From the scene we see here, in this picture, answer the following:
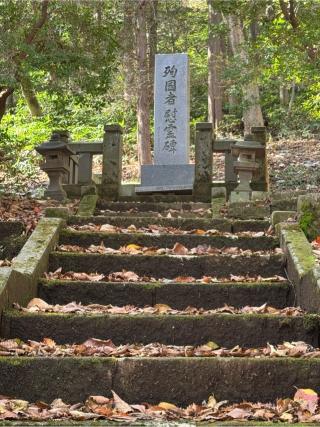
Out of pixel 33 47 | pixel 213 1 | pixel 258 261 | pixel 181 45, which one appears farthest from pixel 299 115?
pixel 258 261

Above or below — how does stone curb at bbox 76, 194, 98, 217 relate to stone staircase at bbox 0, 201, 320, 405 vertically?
above

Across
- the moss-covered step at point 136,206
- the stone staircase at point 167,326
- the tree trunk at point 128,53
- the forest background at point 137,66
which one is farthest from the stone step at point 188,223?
the tree trunk at point 128,53

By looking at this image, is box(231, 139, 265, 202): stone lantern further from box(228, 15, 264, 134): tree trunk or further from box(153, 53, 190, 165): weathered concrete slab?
box(228, 15, 264, 134): tree trunk

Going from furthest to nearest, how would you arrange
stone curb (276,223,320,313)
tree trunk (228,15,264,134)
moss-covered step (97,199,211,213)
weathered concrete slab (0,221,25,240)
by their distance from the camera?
tree trunk (228,15,264,134) < moss-covered step (97,199,211,213) < weathered concrete slab (0,221,25,240) < stone curb (276,223,320,313)

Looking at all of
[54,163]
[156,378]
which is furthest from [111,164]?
[156,378]

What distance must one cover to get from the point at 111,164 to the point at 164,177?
1.74m

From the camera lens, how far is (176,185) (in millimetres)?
11789

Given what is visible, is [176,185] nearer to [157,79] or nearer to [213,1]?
[157,79]

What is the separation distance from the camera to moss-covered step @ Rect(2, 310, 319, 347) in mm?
4367

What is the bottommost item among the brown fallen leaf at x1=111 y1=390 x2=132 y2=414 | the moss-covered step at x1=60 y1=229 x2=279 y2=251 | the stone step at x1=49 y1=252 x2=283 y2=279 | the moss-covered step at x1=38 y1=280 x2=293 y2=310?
the brown fallen leaf at x1=111 y1=390 x2=132 y2=414

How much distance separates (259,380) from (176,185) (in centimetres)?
822

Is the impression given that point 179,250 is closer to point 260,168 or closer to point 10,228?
point 10,228

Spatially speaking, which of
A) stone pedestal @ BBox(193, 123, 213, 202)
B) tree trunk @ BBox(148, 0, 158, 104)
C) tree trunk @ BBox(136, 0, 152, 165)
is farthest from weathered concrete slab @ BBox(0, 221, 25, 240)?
tree trunk @ BBox(148, 0, 158, 104)

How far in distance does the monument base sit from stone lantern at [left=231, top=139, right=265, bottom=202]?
5.31 feet
